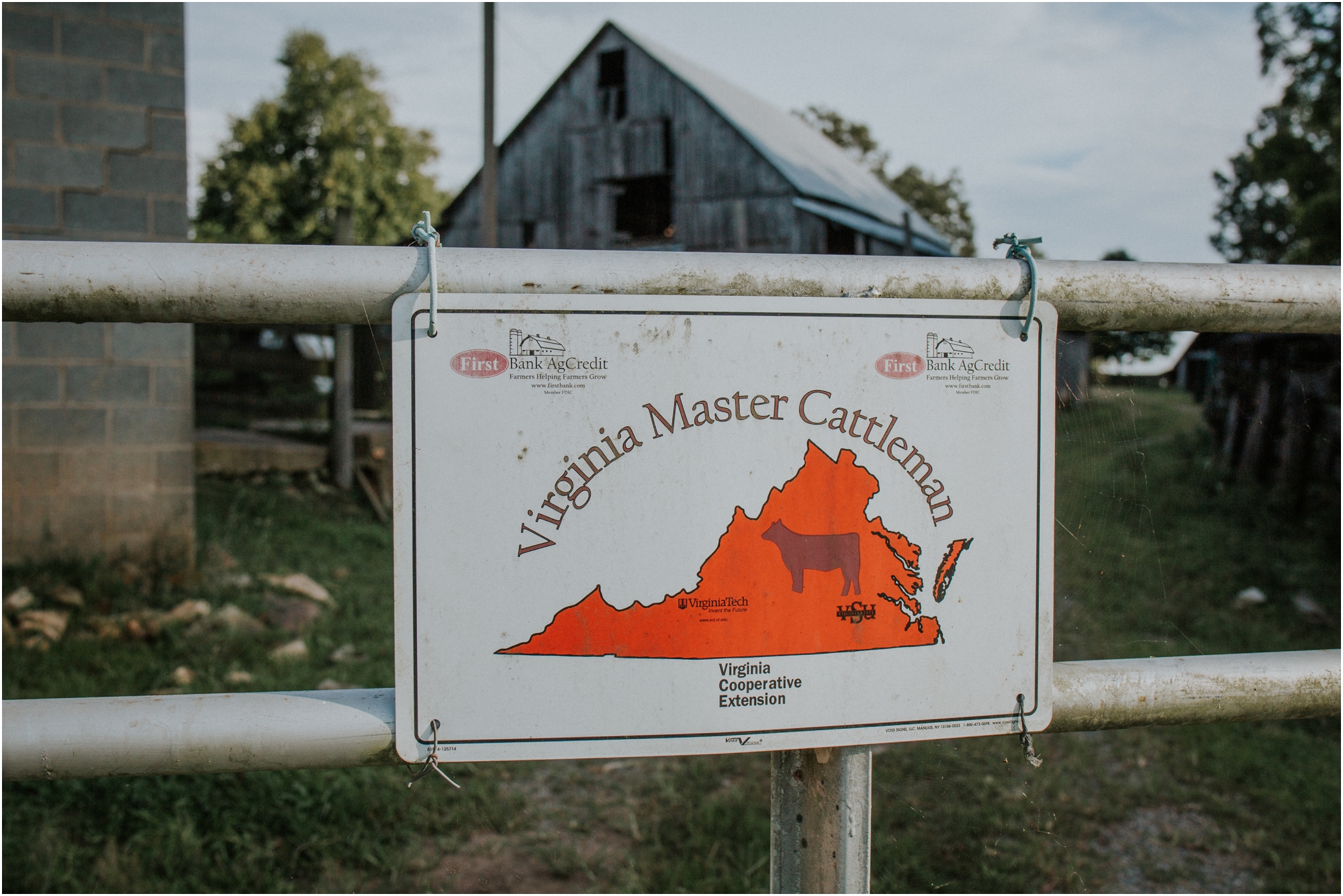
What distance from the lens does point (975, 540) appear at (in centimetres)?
87

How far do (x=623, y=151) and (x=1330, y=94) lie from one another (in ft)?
32.5

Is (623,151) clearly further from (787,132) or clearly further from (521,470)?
(521,470)

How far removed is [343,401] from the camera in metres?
7.24

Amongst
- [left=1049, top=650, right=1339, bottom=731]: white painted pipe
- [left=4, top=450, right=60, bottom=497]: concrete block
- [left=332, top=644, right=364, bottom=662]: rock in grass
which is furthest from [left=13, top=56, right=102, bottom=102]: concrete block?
[left=1049, top=650, right=1339, bottom=731]: white painted pipe

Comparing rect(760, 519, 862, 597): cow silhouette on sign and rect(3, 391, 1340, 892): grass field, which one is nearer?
rect(760, 519, 862, 597): cow silhouette on sign

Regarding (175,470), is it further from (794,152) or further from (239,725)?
(794,152)

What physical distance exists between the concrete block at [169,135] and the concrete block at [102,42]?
0.94 ft

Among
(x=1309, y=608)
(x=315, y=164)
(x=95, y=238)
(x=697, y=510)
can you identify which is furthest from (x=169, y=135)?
(x=315, y=164)

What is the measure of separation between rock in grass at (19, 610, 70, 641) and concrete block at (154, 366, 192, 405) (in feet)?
4.04

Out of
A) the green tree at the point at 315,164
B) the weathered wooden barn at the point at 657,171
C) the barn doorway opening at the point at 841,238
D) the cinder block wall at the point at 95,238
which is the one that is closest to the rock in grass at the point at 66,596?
the cinder block wall at the point at 95,238

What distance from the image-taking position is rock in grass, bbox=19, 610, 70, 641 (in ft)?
12.2

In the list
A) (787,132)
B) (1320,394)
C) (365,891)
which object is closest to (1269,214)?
(787,132)

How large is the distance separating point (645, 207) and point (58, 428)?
12207 millimetres

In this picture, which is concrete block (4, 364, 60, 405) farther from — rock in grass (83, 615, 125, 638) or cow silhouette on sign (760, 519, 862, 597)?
cow silhouette on sign (760, 519, 862, 597)
